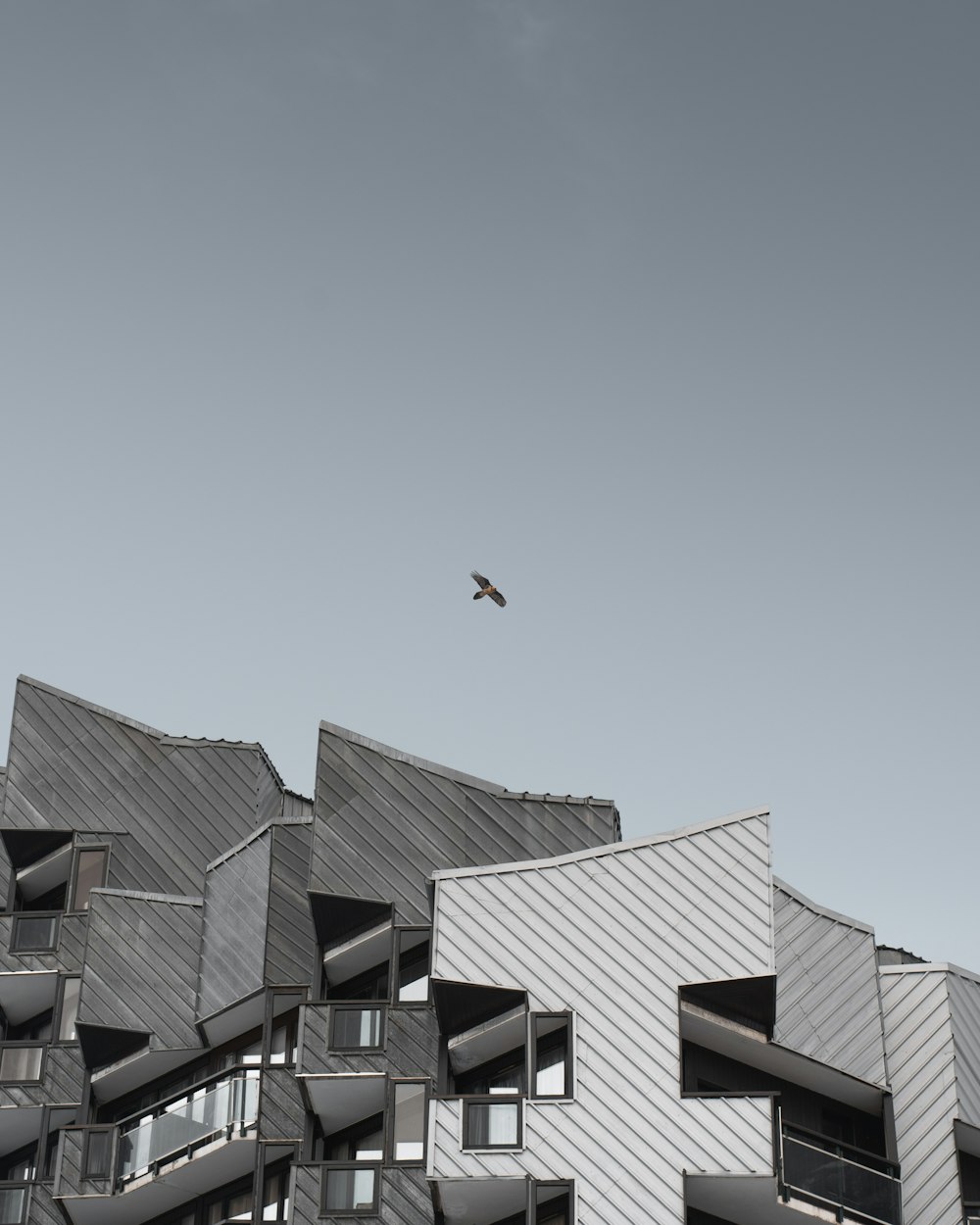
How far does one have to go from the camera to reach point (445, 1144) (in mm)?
43312

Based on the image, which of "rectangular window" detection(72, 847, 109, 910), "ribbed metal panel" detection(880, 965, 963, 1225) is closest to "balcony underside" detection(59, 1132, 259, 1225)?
"rectangular window" detection(72, 847, 109, 910)

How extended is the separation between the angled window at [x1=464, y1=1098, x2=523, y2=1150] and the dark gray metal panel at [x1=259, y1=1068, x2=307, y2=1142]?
226 inches

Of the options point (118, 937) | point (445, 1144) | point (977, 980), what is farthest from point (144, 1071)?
point (977, 980)

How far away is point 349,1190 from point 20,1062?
37.5 feet

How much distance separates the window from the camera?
48.9 meters

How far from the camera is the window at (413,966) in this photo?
48875 millimetres

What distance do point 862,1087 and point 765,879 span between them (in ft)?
17.8

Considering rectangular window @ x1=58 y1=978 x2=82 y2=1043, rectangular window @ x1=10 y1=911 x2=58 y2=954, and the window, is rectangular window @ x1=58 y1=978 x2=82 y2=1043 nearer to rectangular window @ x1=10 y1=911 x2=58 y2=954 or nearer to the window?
rectangular window @ x1=10 y1=911 x2=58 y2=954

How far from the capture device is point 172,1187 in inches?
1935

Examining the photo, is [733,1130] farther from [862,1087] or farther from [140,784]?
[140,784]

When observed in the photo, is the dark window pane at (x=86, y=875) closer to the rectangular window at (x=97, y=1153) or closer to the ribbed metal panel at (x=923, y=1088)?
the rectangular window at (x=97, y=1153)

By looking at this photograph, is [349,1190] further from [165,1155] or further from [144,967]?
[144,967]

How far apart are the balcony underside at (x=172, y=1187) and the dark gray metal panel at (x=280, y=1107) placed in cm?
48

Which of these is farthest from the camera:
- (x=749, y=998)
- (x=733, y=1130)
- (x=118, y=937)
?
(x=118, y=937)
